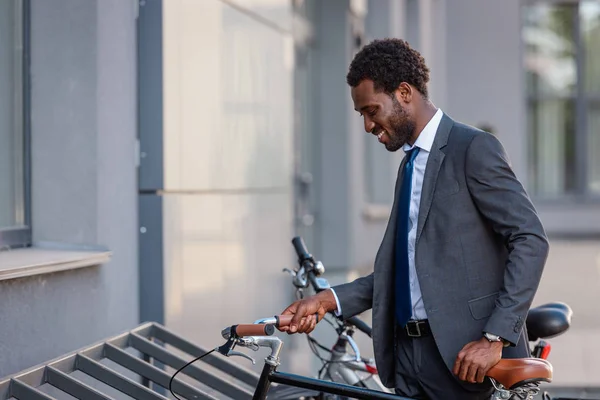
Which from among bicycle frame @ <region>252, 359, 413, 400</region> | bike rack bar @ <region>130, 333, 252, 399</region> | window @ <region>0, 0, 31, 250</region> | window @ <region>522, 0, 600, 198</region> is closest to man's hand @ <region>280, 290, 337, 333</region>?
bicycle frame @ <region>252, 359, 413, 400</region>

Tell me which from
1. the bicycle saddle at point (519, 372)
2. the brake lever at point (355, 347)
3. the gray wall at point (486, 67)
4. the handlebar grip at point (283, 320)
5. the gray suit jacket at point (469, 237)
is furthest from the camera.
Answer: the gray wall at point (486, 67)

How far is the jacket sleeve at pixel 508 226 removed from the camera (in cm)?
264

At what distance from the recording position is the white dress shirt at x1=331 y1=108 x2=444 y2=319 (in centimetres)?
288

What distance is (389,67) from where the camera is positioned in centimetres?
286

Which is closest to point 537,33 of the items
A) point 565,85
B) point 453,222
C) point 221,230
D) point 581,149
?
point 565,85

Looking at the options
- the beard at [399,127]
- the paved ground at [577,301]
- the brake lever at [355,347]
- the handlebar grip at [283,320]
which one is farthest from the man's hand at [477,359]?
the paved ground at [577,301]

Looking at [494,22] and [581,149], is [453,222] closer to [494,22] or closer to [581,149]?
[494,22]

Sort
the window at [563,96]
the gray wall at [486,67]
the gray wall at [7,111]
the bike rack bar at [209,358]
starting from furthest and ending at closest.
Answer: the window at [563,96]
the gray wall at [486,67]
the gray wall at [7,111]
the bike rack bar at [209,358]

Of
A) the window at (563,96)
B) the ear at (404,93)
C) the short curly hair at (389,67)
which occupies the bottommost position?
the ear at (404,93)

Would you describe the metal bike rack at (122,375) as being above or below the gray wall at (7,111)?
below

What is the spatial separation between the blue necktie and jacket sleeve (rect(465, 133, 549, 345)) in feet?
Answer: 0.64

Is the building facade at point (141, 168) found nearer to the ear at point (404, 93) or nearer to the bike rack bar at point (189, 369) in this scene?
the bike rack bar at point (189, 369)

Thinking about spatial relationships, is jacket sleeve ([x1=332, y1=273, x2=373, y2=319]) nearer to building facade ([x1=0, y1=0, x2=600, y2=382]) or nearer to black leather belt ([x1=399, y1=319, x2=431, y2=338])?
black leather belt ([x1=399, y1=319, x2=431, y2=338])

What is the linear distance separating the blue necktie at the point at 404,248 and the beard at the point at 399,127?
53 mm
